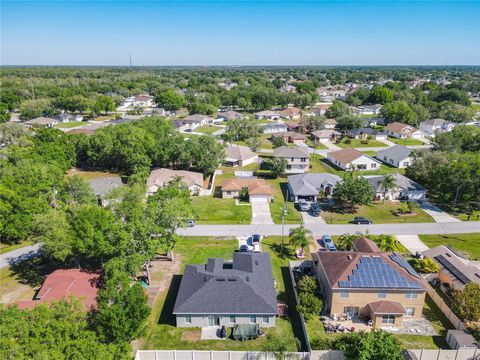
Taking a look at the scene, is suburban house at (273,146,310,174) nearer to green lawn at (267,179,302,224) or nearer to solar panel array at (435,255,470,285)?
green lawn at (267,179,302,224)

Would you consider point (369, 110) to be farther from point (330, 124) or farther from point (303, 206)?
point (303, 206)

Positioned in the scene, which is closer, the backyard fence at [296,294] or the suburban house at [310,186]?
the backyard fence at [296,294]

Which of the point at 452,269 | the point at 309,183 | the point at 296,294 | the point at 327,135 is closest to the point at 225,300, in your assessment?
the point at 296,294

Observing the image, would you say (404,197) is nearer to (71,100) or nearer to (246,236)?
(246,236)

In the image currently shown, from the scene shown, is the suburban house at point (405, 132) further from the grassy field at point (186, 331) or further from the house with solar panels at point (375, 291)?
the house with solar panels at point (375, 291)

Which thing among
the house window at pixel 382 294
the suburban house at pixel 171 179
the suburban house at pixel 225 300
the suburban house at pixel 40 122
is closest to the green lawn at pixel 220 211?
the suburban house at pixel 171 179

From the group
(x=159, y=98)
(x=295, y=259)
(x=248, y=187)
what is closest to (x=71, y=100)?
(x=159, y=98)
